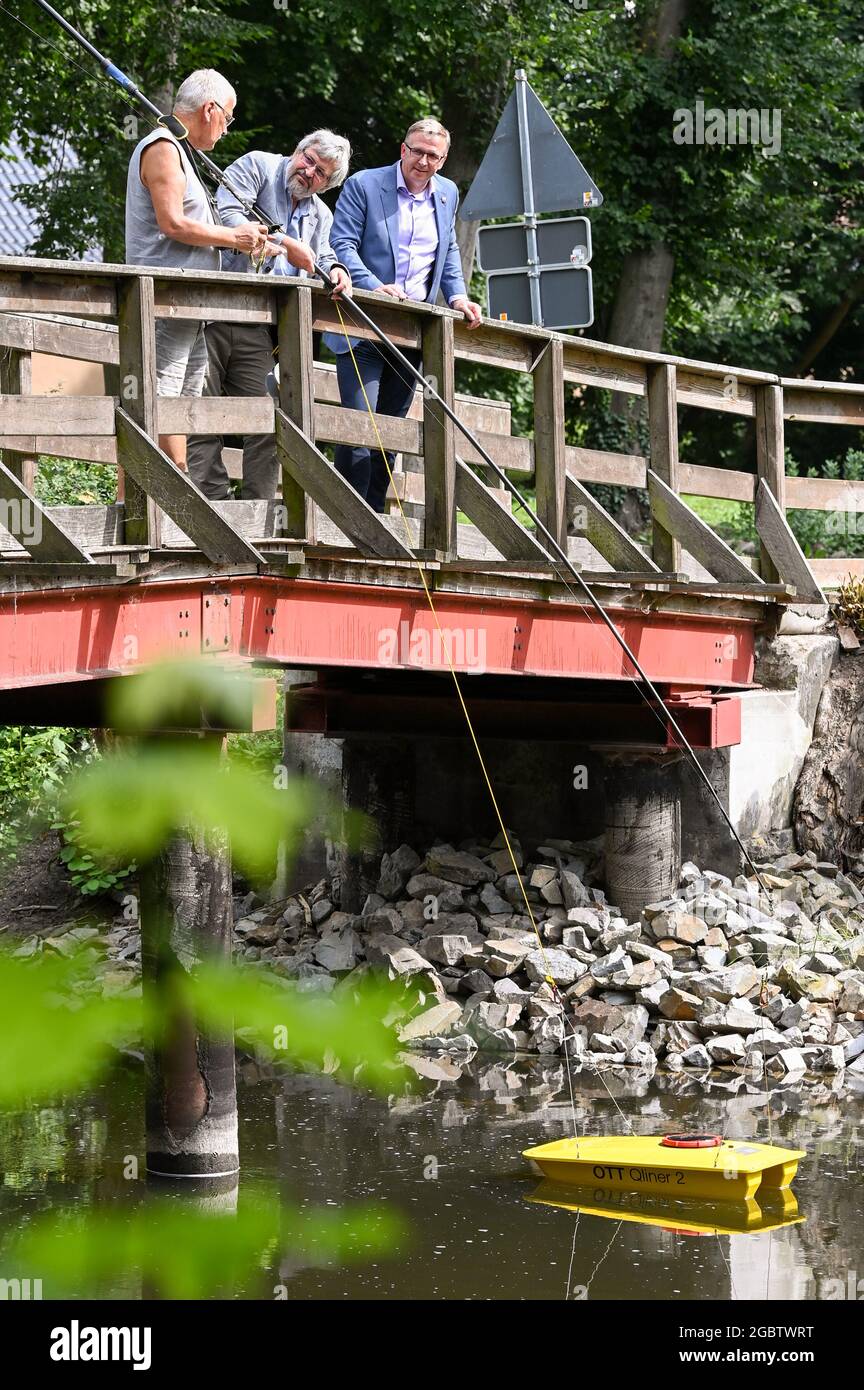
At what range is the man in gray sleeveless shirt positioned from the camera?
23.0 ft

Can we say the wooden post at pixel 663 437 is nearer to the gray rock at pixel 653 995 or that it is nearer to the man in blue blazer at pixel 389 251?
the man in blue blazer at pixel 389 251

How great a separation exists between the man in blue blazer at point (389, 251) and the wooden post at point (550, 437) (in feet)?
2.06

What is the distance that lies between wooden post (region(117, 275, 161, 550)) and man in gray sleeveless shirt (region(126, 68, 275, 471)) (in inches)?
8.5

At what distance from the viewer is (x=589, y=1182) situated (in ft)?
26.7

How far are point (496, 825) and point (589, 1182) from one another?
4843mm

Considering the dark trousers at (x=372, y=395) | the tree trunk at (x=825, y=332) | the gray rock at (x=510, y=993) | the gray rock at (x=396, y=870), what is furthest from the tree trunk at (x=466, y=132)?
the dark trousers at (x=372, y=395)

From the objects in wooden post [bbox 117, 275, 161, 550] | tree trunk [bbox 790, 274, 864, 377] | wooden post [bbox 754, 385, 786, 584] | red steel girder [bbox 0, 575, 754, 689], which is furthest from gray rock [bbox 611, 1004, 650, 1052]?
tree trunk [bbox 790, 274, 864, 377]

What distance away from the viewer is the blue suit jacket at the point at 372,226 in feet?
28.4

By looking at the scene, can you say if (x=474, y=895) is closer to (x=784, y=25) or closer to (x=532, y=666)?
(x=532, y=666)

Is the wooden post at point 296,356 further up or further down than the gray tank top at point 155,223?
further down

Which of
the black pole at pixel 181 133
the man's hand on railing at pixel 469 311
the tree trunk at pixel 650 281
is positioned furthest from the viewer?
the tree trunk at pixel 650 281

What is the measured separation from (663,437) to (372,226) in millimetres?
2298

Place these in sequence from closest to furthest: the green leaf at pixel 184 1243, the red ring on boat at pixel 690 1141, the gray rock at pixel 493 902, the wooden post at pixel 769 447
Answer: the green leaf at pixel 184 1243 → the red ring on boat at pixel 690 1141 → the wooden post at pixel 769 447 → the gray rock at pixel 493 902
